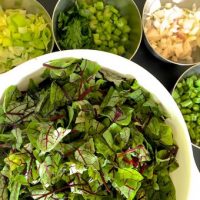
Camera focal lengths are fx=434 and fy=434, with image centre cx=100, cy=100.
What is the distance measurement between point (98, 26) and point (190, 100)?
0.28 m

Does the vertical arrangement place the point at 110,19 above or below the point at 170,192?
above

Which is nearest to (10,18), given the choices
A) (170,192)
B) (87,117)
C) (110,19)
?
(110,19)

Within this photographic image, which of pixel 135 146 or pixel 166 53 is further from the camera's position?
pixel 166 53

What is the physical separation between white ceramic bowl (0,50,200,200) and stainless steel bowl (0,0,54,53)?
0.74 feet

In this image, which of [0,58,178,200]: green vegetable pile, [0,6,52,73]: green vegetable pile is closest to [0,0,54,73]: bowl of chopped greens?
[0,6,52,73]: green vegetable pile

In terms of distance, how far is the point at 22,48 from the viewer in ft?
3.26

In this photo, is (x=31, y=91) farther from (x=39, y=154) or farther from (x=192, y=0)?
(x=192, y=0)

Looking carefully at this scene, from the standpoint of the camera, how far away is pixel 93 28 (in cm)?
104

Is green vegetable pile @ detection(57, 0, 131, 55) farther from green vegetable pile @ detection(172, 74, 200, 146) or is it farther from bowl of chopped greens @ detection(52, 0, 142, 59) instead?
green vegetable pile @ detection(172, 74, 200, 146)

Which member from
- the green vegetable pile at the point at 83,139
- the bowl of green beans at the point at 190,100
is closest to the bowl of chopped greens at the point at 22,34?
the green vegetable pile at the point at 83,139

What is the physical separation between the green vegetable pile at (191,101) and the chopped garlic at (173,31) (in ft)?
0.24

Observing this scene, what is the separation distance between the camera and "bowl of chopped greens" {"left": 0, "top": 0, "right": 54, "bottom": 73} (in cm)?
99

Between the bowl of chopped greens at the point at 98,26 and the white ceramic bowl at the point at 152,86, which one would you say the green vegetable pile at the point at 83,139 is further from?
the bowl of chopped greens at the point at 98,26

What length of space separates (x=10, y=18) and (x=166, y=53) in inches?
15.1
